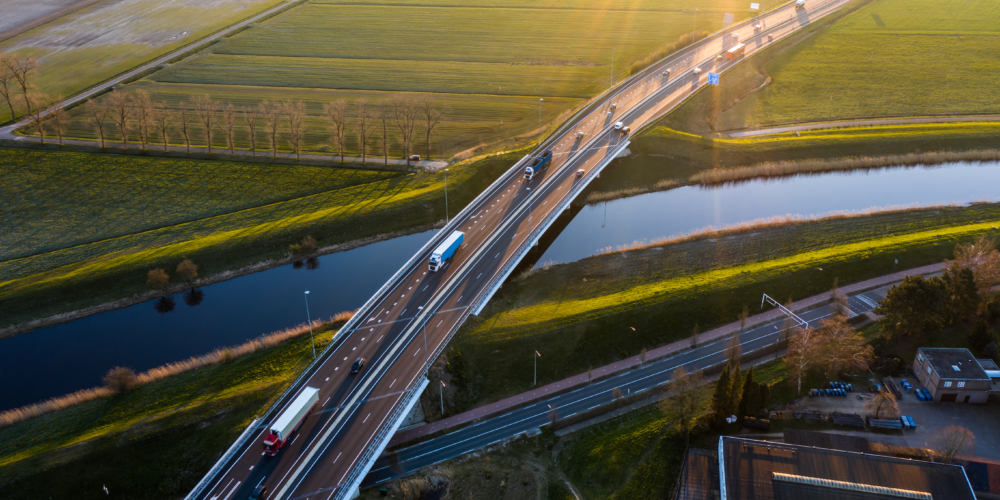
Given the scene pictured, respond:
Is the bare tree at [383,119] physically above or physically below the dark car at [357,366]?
above

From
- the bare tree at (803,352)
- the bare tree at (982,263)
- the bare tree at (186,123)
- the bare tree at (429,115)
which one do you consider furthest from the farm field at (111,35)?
the bare tree at (982,263)

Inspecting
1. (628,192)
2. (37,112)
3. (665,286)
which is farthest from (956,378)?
(37,112)

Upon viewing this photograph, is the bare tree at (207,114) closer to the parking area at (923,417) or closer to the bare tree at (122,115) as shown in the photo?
the bare tree at (122,115)

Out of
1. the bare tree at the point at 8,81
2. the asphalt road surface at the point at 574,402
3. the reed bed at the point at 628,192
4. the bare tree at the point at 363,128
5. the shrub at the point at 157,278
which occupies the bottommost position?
the asphalt road surface at the point at 574,402

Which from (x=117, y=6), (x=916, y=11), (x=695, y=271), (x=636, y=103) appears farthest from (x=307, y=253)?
(x=916, y=11)

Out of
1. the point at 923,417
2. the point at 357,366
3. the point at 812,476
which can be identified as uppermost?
the point at 357,366

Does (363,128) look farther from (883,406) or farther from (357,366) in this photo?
(883,406)

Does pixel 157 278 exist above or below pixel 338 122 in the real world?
below
